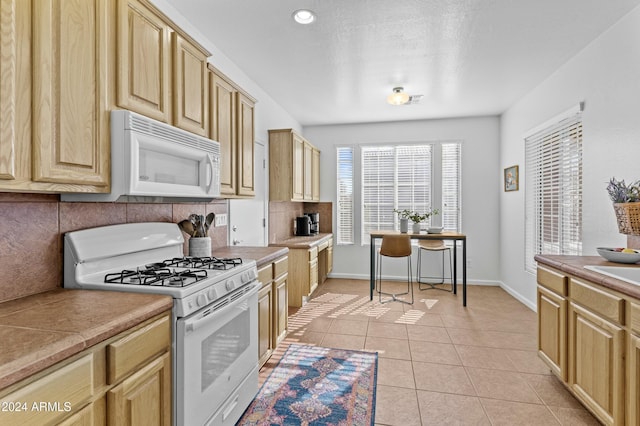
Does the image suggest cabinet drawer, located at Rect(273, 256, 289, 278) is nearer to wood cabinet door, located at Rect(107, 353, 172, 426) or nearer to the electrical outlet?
the electrical outlet

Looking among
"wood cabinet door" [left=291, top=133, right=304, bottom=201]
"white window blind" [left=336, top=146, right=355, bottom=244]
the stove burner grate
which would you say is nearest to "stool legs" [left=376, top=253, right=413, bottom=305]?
"white window blind" [left=336, top=146, right=355, bottom=244]

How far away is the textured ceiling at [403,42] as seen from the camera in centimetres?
224

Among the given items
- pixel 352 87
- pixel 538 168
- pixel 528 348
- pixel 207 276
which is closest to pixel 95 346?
pixel 207 276

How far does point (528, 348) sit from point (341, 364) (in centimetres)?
171

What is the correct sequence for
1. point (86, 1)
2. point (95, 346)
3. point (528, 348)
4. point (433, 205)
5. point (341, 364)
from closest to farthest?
point (95, 346), point (86, 1), point (341, 364), point (528, 348), point (433, 205)

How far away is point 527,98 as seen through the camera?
4.02 m

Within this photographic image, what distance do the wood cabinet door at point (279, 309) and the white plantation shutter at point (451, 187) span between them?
3.35 metres

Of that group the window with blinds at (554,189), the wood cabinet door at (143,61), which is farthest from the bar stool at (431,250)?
the wood cabinet door at (143,61)

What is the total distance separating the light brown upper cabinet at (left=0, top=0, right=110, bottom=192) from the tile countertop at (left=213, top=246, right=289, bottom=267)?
110cm

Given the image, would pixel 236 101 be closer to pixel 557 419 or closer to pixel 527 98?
pixel 557 419

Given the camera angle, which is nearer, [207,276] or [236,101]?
[207,276]

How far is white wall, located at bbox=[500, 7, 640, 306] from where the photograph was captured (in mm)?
2334

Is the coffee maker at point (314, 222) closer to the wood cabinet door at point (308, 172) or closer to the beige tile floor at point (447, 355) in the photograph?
the wood cabinet door at point (308, 172)

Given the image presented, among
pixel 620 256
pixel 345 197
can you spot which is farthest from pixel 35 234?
pixel 345 197
